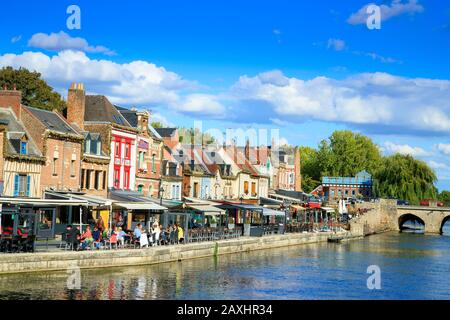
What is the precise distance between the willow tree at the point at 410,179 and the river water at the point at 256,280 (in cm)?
6526

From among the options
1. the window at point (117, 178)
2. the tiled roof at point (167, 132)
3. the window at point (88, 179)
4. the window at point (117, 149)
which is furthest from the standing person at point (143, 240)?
the tiled roof at point (167, 132)

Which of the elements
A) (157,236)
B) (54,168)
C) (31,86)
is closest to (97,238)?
(157,236)

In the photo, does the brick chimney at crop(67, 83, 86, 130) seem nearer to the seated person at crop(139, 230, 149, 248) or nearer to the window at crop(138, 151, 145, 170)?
the window at crop(138, 151, 145, 170)

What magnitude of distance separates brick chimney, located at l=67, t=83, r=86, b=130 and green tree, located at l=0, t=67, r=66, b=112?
14.9 metres

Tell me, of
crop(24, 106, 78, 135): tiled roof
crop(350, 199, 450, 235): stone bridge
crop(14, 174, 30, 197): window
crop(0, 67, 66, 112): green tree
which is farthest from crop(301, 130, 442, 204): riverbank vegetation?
crop(14, 174, 30, 197): window

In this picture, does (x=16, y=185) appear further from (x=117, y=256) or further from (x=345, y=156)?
(x=345, y=156)

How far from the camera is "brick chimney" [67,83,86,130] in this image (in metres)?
59.7

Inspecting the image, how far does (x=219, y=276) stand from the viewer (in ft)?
138

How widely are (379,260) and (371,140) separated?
97.9 m

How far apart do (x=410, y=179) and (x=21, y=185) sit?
8840 cm
